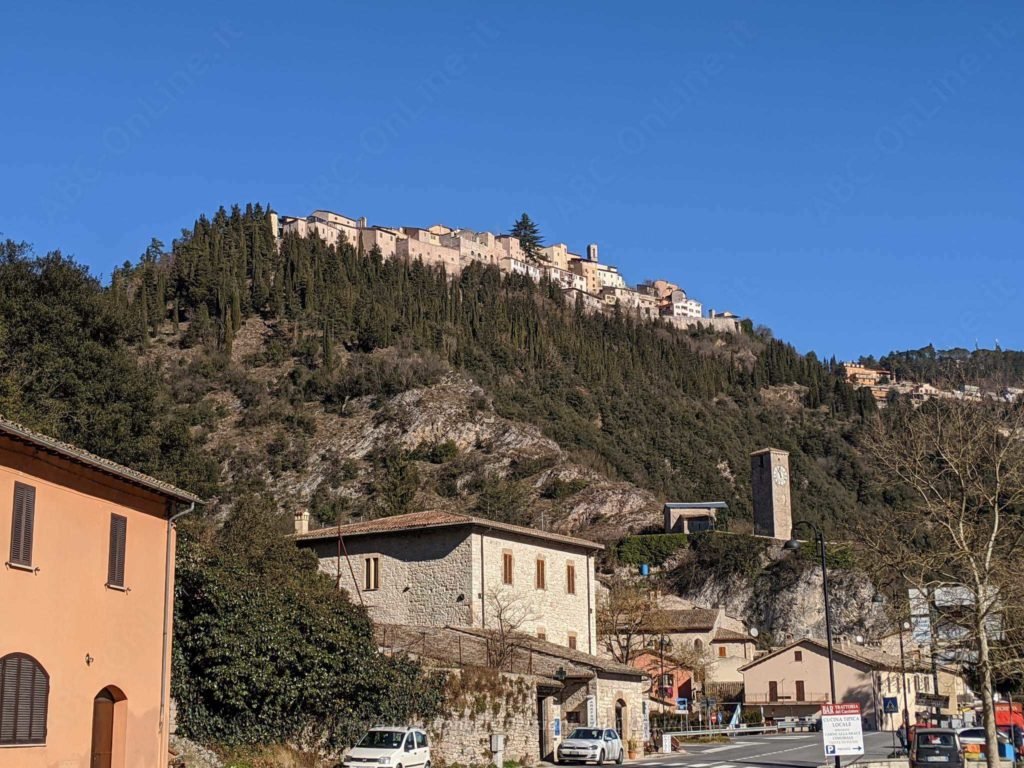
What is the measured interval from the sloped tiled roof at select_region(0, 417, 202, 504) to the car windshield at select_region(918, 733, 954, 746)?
1853cm

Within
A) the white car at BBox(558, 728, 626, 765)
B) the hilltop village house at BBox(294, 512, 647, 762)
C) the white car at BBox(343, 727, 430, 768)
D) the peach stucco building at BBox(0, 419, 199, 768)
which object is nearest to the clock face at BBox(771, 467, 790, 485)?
the hilltop village house at BBox(294, 512, 647, 762)

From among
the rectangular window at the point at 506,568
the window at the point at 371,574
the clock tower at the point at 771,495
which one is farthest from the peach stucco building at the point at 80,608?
the clock tower at the point at 771,495

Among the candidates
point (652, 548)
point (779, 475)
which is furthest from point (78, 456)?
point (779, 475)

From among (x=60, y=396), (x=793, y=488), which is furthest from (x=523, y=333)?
(x=60, y=396)

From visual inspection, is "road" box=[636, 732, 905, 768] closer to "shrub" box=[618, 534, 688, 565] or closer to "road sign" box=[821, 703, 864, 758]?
"road sign" box=[821, 703, 864, 758]

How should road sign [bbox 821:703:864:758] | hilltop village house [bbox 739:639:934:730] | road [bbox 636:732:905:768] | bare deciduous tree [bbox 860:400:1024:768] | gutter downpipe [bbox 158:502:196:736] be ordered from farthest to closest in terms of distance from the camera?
1. hilltop village house [bbox 739:639:934:730]
2. road [bbox 636:732:905:768]
3. bare deciduous tree [bbox 860:400:1024:768]
4. road sign [bbox 821:703:864:758]
5. gutter downpipe [bbox 158:502:196:736]

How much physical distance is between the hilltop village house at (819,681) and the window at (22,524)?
5515 centimetres

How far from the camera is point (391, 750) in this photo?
26047 millimetres

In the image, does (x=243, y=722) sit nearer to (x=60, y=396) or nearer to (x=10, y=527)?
(x=10, y=527)

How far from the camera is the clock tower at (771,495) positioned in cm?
10819

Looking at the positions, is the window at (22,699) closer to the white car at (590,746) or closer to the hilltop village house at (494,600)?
the hilltop village house at (494,600)

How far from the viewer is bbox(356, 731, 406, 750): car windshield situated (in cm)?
2634

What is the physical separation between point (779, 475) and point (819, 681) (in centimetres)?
4195

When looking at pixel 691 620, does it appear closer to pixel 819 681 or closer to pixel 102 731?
pixel 819 681
